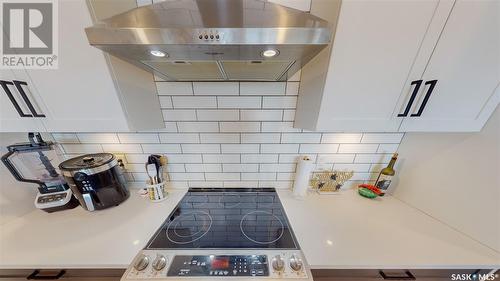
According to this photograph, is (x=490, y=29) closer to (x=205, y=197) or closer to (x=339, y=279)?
(x=339, y=279)

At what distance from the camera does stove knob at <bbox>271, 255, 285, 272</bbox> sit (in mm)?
625

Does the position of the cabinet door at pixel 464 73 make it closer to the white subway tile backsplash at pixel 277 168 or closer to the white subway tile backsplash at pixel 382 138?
the white subway tile backsplash at pixel 382 138

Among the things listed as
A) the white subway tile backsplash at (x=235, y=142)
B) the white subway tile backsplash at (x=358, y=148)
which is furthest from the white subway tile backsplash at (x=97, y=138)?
the white subway tile backsplash at (x=358, y=148)

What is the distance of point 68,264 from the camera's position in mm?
652

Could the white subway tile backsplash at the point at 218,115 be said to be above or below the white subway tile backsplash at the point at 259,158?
above

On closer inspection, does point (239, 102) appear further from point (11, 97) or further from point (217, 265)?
point (11, 97)

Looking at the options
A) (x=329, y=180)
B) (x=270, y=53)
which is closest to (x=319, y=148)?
(x=329, y=180)

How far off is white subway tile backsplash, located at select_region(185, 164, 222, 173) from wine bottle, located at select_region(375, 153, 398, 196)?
44.2 inches

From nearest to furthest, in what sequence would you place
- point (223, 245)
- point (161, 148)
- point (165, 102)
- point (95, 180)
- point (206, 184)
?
1. point (223, 245)
2. point (95, 180)
3. point (165, 102)
4. point (161, 148)
5. point (206, 184)

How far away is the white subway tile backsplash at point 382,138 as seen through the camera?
1.05 m

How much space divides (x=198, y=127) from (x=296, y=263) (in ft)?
2.91

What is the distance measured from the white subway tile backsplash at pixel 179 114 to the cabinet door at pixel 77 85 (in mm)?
276

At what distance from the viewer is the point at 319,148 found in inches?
42.8

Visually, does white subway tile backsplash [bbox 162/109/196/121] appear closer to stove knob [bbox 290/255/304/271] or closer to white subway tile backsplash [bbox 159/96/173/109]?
white subway tile backsplash [bbox 159/96/173/109]
